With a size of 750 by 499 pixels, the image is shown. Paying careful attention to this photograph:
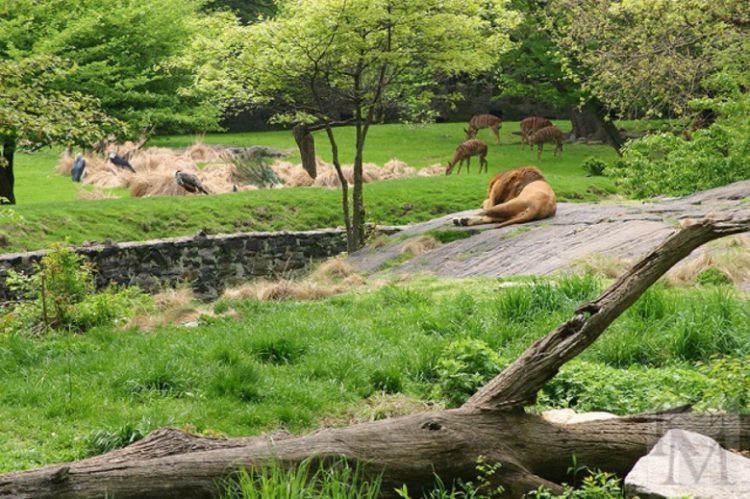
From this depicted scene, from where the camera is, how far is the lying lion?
1822cm

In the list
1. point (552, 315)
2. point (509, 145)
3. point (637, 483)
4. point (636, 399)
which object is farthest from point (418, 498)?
point (509, 145)

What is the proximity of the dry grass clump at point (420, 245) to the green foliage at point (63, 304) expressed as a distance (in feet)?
20.7

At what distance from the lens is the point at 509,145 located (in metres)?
44.1

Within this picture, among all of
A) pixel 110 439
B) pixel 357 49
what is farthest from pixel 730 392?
pixel 357 49

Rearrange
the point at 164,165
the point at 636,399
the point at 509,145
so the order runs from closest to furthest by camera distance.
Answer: the point at 636,399 → the point at 164,165 → the point at 509,145

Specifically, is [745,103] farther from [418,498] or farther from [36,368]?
[418,498]

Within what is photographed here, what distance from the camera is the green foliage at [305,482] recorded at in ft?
14.9

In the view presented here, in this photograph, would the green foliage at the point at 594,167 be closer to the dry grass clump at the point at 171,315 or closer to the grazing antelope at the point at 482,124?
the grazing antelope at the point at 482,124

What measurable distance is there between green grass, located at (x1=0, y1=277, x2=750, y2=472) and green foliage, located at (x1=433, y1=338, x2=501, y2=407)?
218 millimetres

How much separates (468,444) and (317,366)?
3.79 m

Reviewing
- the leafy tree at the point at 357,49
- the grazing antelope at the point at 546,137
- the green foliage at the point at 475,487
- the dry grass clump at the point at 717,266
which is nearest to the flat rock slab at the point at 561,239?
the dry grass clump at the point at 717,266

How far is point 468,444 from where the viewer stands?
516 cm

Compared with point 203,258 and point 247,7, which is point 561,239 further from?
point 247,7

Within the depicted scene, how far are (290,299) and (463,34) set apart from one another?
344 inches
